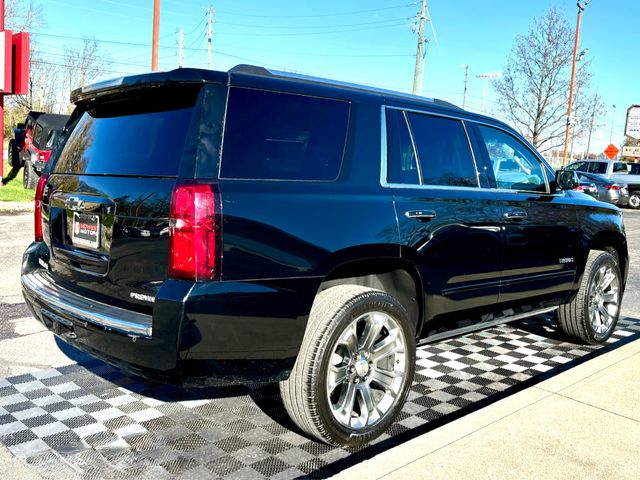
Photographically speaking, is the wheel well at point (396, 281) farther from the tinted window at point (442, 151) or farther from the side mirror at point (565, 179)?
the side mirror at point (565, 179)

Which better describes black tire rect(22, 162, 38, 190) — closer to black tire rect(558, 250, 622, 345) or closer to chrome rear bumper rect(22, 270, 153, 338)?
chrome rear bumper rect(22, 270, 153, 338)

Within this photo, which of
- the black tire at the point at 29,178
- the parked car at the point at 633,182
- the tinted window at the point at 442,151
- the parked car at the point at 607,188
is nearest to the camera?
the tinted window at the point at 442,151

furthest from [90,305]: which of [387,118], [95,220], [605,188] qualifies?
[605,188]

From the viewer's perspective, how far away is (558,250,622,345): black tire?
520 centimetres

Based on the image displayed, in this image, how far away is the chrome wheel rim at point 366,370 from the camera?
3250mm

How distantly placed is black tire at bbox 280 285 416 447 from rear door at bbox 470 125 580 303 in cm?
116

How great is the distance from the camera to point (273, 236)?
289cm

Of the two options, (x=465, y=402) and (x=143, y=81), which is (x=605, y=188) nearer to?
(x=465, y=402)

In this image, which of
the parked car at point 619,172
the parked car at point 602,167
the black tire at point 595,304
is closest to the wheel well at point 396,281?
the black tire at point 595,304

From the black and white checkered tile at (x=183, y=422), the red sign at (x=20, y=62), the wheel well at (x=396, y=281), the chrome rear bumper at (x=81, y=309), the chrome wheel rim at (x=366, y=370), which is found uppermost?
the red sign at (x=20, y=62)

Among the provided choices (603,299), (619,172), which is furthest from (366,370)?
(619,172)

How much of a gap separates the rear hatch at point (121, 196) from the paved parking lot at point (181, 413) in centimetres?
79

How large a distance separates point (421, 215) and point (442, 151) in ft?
2.00

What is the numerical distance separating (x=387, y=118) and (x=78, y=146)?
180 centimetres
